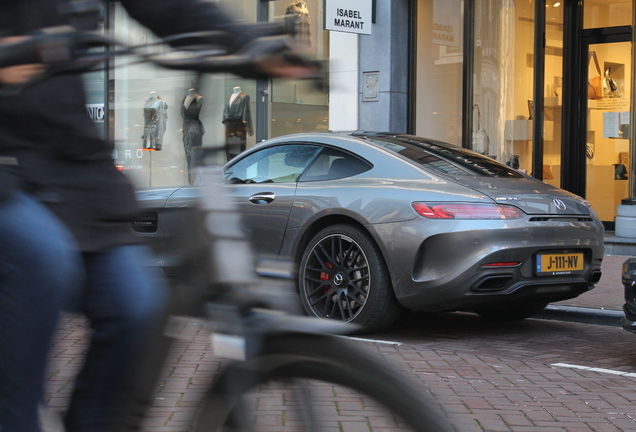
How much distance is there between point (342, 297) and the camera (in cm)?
604

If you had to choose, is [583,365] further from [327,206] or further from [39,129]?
[39,129]

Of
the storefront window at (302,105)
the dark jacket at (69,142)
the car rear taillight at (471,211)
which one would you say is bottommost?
the car rear taillight at (471,211)

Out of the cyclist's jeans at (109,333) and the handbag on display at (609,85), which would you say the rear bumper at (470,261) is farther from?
the handbag on display at (609,85)

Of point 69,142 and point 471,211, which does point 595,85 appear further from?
point 69,142

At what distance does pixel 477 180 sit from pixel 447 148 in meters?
0.79

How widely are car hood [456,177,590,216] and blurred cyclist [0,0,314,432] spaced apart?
13.7 ft

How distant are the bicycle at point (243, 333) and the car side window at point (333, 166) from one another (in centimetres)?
465

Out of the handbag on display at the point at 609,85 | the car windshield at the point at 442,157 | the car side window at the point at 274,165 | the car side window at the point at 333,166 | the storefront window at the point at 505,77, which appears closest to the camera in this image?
the car windshield at the point at 442,157

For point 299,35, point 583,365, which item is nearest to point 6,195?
point 299,35

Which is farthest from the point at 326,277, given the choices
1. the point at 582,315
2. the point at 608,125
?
the point at 608,125

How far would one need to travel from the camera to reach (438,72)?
13938mm

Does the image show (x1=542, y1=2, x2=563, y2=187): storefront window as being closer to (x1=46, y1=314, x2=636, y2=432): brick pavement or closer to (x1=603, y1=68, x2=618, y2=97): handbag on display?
(x1=603, y1=68, x2=618, y2=97): handbag on display

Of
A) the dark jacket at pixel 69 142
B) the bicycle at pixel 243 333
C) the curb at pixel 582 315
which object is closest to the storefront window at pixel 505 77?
the curb at pixel 582 315

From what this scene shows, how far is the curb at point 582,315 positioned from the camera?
6840 millimetres
